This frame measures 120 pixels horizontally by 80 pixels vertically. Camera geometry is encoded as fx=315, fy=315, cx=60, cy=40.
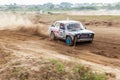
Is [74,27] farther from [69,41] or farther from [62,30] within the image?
[69,41]

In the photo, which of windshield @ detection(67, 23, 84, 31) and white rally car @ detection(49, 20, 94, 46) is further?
windshield @ detection(67, 23, 84, 31)

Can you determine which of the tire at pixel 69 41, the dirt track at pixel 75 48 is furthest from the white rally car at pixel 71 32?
the dirt track at pixel 75 48

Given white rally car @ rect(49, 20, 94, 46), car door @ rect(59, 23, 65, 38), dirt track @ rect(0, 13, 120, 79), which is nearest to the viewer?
dirt track @ rect(0, 13, 120, 79)

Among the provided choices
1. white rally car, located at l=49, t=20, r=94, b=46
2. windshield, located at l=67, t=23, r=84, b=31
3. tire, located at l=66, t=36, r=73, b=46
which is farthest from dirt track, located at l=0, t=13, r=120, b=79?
windshield, located at l=67, t=23, r=84, b=31

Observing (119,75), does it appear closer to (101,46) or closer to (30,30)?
(101,46)

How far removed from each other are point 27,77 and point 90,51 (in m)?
9.45

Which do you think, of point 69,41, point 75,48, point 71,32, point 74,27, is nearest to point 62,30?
point 74,27

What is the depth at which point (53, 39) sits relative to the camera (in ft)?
78.0

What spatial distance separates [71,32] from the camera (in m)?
21.0

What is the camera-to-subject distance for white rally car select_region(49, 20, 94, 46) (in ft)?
67.7

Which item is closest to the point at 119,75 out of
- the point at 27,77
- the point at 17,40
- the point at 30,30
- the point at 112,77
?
the point at 112,77

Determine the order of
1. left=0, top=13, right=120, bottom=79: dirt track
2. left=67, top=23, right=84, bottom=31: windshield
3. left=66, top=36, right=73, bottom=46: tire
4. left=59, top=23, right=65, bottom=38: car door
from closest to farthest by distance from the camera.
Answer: left=0, top=13, right=120, bottom=79: dirt track, left=66, top=36, right=73, bottom=46: tire, left=67, top=23, right=84, bottom=31: windshield, left=59, top=23, right=65, bottom=38: car door

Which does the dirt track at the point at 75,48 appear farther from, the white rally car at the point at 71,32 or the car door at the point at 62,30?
the car door at the point at 62,30

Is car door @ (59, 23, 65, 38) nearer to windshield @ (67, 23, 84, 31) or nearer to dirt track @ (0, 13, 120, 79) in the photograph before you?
windshield @ (67, 23, 84, 31)
